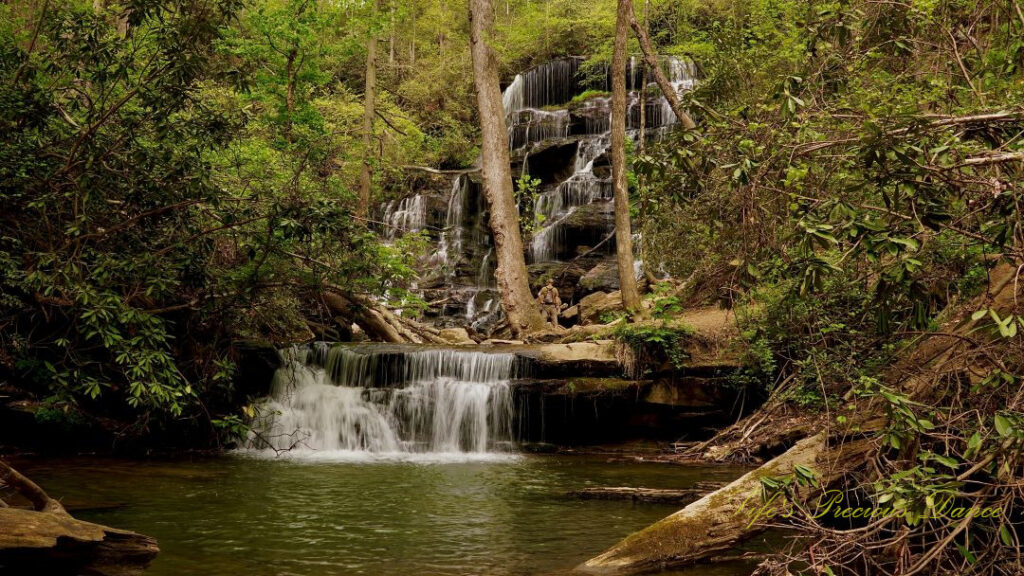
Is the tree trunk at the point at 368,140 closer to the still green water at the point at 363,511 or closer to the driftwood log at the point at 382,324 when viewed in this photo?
the driftwood log at the point at 382,324

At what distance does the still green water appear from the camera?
6160 mm

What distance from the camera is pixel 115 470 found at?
10352 millimetres

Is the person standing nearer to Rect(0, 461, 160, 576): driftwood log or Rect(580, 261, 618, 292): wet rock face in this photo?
Rect(580, 261, 618, 292): wet rock face

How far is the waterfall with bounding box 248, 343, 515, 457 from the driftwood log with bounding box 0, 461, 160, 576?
7.85 metres

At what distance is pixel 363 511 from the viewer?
805 centimetres

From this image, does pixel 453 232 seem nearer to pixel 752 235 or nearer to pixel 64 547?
pixel 752 235

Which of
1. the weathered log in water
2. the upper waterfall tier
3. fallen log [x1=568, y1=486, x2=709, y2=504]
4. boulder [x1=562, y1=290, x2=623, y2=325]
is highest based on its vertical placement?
the upper waterfall tier

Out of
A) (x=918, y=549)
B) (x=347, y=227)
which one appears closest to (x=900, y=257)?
(x=918, y=549)

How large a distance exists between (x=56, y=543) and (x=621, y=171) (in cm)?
1305

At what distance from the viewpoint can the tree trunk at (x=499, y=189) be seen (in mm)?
16484

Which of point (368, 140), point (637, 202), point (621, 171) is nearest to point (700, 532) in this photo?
point (637, 202)

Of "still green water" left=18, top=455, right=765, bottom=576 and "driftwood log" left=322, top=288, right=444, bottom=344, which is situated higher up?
"driftwood log" left=322, top=288, right=444, bottom=344

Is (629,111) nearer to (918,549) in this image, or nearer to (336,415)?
(336,415)

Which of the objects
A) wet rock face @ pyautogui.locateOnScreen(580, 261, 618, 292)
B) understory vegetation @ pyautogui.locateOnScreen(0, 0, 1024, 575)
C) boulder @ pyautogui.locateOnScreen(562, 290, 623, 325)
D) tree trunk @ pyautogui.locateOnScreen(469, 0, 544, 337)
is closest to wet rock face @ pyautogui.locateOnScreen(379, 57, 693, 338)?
wet rock face @ pyautogui.locateOnScreen(580, 261, 618, 292)
